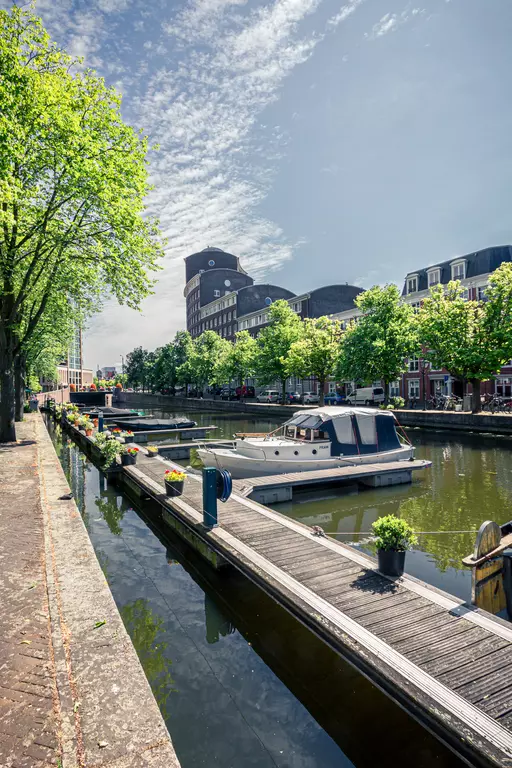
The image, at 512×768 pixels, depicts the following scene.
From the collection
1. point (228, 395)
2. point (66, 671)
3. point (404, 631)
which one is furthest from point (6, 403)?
point (228, 395)

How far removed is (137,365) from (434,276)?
9259cm

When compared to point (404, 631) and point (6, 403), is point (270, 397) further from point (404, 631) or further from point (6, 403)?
point (404, 631)

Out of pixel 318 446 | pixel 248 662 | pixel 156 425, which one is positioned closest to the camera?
pixel 248 662

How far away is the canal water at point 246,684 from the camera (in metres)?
5.25

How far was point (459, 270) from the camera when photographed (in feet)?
171

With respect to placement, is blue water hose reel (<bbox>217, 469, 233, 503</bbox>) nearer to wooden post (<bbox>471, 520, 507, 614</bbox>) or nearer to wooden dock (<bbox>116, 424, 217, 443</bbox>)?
wooden post (<bbox>471, 520, 507, 614</bbox>)

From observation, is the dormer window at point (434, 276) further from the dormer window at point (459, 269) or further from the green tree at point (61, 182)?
the green tree at point (61, 182)

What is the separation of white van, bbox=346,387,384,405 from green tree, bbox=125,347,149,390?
78.6 meters

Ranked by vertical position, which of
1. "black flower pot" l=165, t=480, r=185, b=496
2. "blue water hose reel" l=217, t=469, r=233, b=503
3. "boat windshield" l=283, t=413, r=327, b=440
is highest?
"boat windshield" l=283, t=413, r=327, b=440

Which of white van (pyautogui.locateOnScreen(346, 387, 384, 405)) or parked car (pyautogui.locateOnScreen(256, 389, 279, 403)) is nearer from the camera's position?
white van (pyautogui.locateOnScreen(346, 387, 384, 405))

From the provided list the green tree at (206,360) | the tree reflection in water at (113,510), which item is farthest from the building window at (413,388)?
the tree reflection in water at (113,510)

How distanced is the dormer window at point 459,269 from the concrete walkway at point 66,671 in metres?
53.9

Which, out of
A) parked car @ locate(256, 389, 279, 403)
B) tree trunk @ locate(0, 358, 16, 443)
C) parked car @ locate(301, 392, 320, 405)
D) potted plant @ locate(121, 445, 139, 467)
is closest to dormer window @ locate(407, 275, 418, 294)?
parked car @ locate(301, 392, 320, 405)

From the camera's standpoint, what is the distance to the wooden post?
23.2ft
